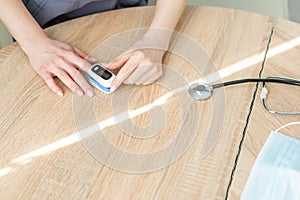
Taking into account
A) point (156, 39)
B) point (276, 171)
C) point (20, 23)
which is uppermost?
point (20, 23)

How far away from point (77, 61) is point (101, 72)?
0.07 meters

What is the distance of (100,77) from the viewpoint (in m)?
0.89

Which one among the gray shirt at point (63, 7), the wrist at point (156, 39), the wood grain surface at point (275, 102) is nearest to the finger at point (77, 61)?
the wrist at point (156, 39)

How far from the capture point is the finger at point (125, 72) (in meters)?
0.89

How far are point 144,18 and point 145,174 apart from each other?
0.44m

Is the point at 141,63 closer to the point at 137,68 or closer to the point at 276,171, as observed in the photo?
the point at 137,68

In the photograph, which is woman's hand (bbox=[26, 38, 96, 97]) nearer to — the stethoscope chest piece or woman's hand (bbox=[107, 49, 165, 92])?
woman's hand (bbox=[107, 49, 165, 92])

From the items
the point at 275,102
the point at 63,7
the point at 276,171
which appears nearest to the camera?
the point at 276,171

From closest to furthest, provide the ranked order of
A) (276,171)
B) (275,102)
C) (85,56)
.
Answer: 1. (276,171)
2. (275,102)
3. (85,56)

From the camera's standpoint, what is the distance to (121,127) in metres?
0.83

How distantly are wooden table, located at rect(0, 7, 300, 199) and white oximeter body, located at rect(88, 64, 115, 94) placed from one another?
0.02 m

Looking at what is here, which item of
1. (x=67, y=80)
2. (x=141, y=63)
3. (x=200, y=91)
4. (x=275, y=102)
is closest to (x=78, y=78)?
(x=67, y=80)

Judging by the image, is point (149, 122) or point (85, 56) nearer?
point (149, 122)

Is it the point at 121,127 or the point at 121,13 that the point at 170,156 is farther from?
the point at 121,13
